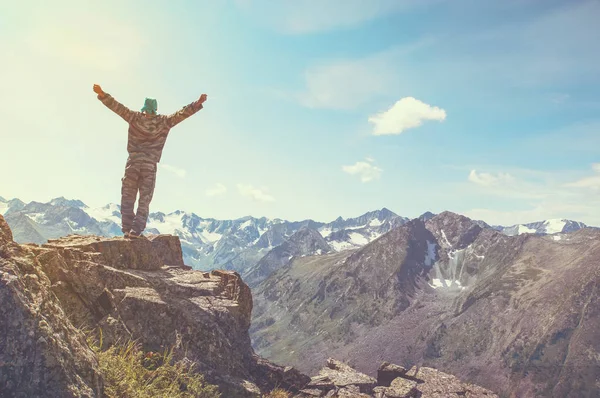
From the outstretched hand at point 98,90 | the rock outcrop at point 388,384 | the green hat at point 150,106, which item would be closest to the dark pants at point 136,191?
the green hat at point 150,106

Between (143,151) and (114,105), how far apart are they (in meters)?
1.98

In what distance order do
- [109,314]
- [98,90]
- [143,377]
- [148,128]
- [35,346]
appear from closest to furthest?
[35,346] → [143,377] → [109,314] → [98,90] → [148,128]

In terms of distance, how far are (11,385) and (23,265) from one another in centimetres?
209

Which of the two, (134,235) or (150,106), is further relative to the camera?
(150,106)

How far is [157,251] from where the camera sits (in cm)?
1492

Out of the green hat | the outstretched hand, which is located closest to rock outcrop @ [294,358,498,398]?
the green hat

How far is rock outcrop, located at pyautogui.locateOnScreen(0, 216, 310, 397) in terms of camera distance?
4863 mm

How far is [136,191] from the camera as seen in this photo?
1584 centimetres

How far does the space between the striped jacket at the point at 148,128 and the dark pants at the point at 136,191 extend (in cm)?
33

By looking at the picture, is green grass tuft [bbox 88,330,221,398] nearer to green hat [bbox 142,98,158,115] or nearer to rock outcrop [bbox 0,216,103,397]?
rock outcrop [bbox 0,216,103,397]

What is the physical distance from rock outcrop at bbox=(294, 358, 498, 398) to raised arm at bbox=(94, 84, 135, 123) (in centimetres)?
1227

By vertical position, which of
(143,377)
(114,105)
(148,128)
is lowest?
(143,377)

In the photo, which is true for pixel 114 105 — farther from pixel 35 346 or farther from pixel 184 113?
pixel 35 346

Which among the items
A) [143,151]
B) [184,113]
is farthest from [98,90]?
[184,113]
